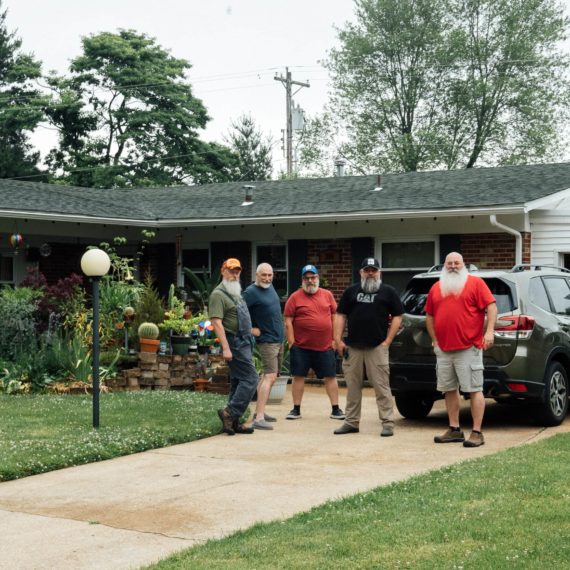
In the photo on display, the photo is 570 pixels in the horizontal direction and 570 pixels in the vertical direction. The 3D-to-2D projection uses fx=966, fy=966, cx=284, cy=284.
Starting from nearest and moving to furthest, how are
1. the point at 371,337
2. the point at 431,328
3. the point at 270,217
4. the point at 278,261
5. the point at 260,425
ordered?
1. the point at 431,328
2. the point at 371,337
3. the point at 260,425
4. the point at 270,217
5. the point at 278,261

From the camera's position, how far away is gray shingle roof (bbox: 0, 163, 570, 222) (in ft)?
50.8

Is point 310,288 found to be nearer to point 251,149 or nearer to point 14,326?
point 14,326

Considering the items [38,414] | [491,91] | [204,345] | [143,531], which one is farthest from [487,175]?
[491,91]

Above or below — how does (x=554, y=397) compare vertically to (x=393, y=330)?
below

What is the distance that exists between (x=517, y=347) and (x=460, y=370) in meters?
0.86

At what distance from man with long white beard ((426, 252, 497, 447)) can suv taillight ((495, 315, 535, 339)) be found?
1.70 feet

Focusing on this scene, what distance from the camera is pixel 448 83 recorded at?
1578 inches

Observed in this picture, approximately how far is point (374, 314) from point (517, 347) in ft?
4.77

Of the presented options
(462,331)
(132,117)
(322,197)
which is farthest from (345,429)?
(132,117)

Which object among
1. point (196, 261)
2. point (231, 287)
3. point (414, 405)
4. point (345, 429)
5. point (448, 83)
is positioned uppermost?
point (448, 83)

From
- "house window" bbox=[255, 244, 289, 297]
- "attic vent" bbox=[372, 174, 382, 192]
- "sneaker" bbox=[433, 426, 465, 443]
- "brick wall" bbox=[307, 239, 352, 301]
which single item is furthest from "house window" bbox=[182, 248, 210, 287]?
"sneaker" bbox=[433, 426, 465, 443]

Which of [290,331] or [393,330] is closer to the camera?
[393,330]

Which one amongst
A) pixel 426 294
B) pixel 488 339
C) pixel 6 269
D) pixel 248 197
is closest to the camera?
pixel 488 339

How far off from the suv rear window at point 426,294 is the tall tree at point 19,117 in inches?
1251
